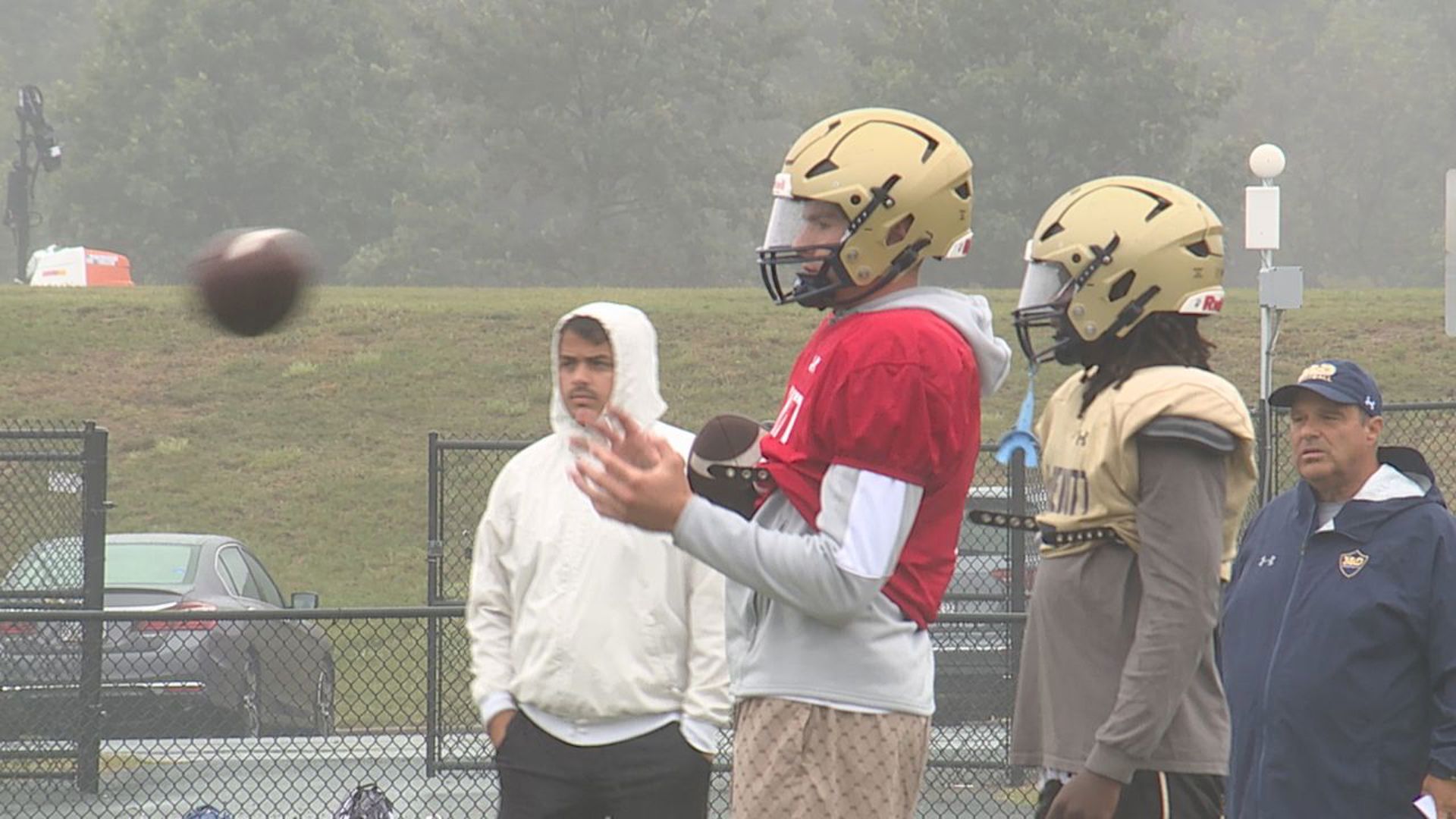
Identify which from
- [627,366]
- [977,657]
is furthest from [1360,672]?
[977,657]

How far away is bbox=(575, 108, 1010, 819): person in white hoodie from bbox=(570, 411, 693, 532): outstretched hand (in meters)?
0.01

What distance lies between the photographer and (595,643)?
196 inches

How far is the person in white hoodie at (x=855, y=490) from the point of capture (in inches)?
127

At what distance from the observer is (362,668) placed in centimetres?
1514

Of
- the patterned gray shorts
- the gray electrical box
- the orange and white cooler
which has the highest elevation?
the orange and white cooler

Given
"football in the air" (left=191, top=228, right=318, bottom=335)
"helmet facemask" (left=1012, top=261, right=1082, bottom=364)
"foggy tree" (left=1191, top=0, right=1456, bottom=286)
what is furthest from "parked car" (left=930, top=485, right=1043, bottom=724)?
"foggy tree" (left=1191, top=0, right=1456, bottom=286)

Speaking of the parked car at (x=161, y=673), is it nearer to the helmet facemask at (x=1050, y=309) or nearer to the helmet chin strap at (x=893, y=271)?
the helmet facemask at (x=1050, y=309)

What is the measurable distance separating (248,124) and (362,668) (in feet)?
105

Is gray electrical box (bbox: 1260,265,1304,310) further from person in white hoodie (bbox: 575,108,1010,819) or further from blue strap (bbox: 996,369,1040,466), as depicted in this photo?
person in white hoodie (bbox: 575,108,1010,819)

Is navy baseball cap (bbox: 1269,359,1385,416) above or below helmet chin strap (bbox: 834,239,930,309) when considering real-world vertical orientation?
below

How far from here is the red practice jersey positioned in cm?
323

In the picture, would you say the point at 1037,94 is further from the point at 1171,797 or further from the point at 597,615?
the point at 1171,797

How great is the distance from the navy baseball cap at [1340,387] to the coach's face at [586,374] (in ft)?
5.41

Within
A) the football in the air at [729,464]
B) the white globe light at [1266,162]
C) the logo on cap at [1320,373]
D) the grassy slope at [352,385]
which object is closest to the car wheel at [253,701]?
the logo on cap at [1320,373]
